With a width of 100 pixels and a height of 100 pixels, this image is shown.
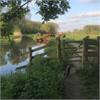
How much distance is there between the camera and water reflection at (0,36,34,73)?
4020 millimetres

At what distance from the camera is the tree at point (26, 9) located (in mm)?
4094

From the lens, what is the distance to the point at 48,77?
13.5ft

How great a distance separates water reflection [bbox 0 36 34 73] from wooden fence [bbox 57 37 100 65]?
1.19ft

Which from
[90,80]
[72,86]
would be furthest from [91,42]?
[72,86]

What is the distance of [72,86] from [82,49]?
449 mm

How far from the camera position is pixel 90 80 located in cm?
414

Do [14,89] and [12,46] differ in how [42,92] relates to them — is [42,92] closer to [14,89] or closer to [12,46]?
[14,89]

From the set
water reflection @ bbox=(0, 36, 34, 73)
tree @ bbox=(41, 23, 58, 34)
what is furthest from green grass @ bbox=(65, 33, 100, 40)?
water reflection @ bbox=(0, 36, 34, 73)

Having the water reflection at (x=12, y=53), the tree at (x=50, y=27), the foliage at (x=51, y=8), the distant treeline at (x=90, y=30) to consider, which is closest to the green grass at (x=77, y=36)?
the distant treeline at (x=90, y=30)

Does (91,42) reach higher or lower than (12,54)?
higher

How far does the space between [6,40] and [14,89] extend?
559mm

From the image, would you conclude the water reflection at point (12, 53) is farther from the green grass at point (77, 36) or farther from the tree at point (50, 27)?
the green grass at point (77, 36)

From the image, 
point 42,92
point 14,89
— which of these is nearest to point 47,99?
point 42,92

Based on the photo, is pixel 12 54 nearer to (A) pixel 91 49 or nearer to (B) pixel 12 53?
(B) pixel 12 53
